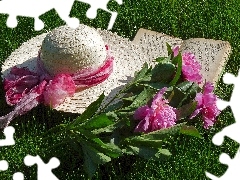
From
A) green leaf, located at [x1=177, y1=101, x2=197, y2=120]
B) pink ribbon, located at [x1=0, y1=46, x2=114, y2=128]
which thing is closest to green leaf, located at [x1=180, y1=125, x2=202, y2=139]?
green leaf, located at [x1=177, y1=101, x2=197, y2=120]

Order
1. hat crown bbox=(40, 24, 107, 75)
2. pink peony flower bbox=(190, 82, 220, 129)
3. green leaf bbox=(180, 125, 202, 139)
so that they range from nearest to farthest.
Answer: green leaf bbox=(180, 125, 202, 139), pink peony flower bbox=(190, 82, 220, 129), hat crown bbox=(40, 24, 107, 75)

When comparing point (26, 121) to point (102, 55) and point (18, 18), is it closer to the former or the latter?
point (102, 55)

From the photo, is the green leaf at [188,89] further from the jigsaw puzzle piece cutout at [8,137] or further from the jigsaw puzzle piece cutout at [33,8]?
the jigsaw puzzle piece cutout at [33,8]

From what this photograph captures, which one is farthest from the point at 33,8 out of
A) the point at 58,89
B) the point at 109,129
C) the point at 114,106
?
the point at 109,129

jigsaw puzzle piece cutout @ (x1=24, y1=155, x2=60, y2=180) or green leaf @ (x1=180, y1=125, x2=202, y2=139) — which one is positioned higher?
green leaf @ (x1=180, y1=125, x2=202, y2=139)

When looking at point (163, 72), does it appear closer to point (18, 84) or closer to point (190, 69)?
point (190, 69)

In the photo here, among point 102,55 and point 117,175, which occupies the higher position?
point 102,55

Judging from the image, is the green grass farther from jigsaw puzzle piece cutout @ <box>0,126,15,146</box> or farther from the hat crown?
the hat crown

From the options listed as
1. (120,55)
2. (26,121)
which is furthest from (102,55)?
(26,121)
